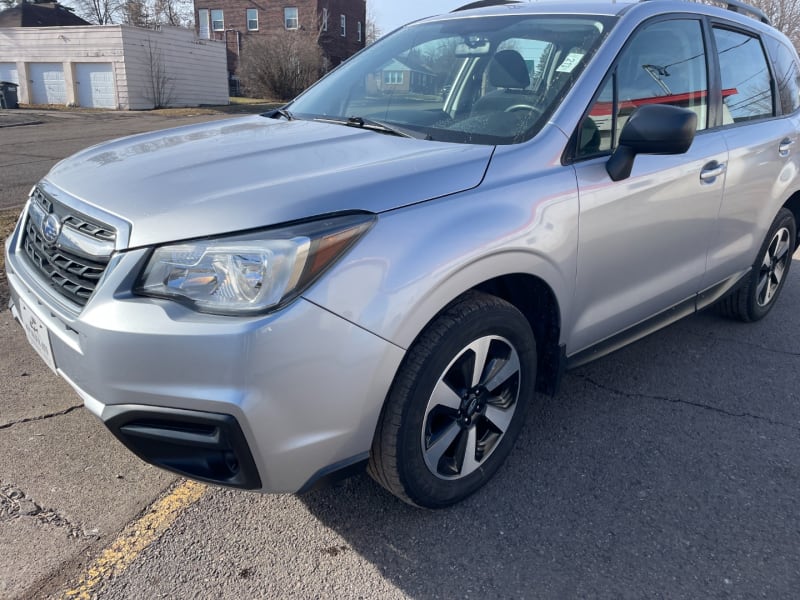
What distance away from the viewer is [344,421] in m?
2.01

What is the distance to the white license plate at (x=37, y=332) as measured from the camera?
2.24 m

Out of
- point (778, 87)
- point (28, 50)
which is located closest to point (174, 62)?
point (28, 50)

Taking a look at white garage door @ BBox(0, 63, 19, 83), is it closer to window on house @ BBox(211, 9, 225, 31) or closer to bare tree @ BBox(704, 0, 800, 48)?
window on house @ BBox(211, 9, 225, 31)

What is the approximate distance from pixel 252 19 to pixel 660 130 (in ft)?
147

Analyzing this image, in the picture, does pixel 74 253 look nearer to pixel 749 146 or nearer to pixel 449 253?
pixel 449 253

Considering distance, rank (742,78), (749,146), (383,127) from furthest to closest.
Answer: (742,78), (749,146), (383,127)

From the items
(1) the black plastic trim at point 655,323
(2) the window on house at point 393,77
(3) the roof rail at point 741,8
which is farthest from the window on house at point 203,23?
(1) the black plastic trim at point 655,323

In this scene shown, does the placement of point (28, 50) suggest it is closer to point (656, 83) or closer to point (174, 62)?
point (174, 62)

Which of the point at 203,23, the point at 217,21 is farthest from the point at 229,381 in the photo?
the point at 203,23

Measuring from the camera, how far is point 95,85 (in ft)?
90.0

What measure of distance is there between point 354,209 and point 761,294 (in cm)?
358

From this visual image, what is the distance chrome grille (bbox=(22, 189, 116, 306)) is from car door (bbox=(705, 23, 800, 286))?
2.95 meters

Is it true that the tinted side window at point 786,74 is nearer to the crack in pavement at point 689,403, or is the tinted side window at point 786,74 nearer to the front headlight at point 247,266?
the crack in pavement at point 689,403

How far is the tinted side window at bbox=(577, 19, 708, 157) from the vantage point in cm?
273
